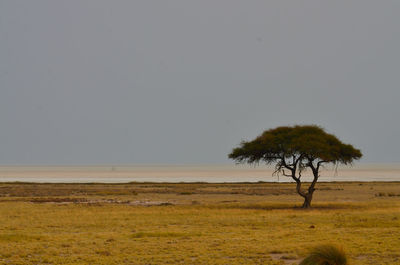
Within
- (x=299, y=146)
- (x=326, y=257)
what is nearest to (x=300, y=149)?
(x=299, y=146)

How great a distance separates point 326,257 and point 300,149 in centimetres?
3380

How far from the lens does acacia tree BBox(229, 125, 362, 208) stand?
172 ft

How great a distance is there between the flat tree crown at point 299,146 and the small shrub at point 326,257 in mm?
33213

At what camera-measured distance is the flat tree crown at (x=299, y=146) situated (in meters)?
52.4

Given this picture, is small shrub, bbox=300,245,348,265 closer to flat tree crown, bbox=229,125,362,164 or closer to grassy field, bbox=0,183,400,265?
grassy field, bbox=0,183,400,265

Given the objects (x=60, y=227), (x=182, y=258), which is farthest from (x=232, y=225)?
(x=182, y=258)

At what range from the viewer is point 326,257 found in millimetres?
18672

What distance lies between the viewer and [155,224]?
37.5m

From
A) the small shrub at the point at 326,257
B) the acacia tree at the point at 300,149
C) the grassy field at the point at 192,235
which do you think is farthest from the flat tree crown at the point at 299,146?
the small shrub at the point at 326,257

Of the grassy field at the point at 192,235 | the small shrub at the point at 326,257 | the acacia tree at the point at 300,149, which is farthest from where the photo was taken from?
the acacia tree at the point at 300,149

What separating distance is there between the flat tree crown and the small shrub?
1308 inches

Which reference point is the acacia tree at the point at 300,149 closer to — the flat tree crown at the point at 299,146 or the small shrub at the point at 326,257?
the flat tree crown at the point at 299,146

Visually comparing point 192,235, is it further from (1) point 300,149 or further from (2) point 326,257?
(1) point 300,149

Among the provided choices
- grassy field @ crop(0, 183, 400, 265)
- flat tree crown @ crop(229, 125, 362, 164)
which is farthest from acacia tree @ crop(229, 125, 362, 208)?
grassy field @ crop(0, 183, 400, 265)
